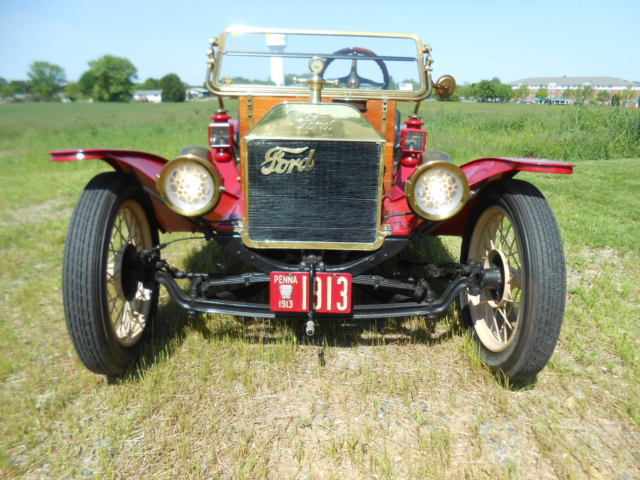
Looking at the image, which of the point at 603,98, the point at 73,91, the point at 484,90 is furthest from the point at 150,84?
the point at 603,98

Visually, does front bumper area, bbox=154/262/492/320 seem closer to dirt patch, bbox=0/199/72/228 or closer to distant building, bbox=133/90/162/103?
dirt patch, bbox=0/199/72/228

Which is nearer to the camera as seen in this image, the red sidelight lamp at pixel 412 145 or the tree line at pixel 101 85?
the red sidelight lamp at pixel 412 145

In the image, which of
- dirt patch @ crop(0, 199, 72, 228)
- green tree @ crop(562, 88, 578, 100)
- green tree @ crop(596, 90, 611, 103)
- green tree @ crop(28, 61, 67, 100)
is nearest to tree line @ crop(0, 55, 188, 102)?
green tree @ crop(28, 61, 67, 100)

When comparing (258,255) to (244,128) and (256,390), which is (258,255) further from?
(244,128)

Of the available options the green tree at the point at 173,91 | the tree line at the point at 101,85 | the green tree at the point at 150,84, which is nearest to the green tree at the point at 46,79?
the tree line at the point at 101,85

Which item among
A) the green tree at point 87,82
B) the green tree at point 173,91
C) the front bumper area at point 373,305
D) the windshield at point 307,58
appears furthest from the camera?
the green tree at point 87,82

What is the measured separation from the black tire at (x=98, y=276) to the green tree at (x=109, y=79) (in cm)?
7153

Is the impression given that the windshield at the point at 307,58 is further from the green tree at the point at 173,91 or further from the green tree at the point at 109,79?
the green tree at the point at 109,79

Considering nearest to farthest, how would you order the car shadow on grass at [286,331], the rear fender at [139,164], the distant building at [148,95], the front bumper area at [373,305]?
the rear fender at [139,164] < the front bumper area at [373,305] < the car shadow on grass at [286,331] < the distant building at [148,95]

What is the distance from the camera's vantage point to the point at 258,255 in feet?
7.37

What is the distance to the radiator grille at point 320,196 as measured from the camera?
2.06 m

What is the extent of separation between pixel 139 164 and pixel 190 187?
0.40 m

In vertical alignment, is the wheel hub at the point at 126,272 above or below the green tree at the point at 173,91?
below

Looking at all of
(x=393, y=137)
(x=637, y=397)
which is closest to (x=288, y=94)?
(x=393, y=137)
